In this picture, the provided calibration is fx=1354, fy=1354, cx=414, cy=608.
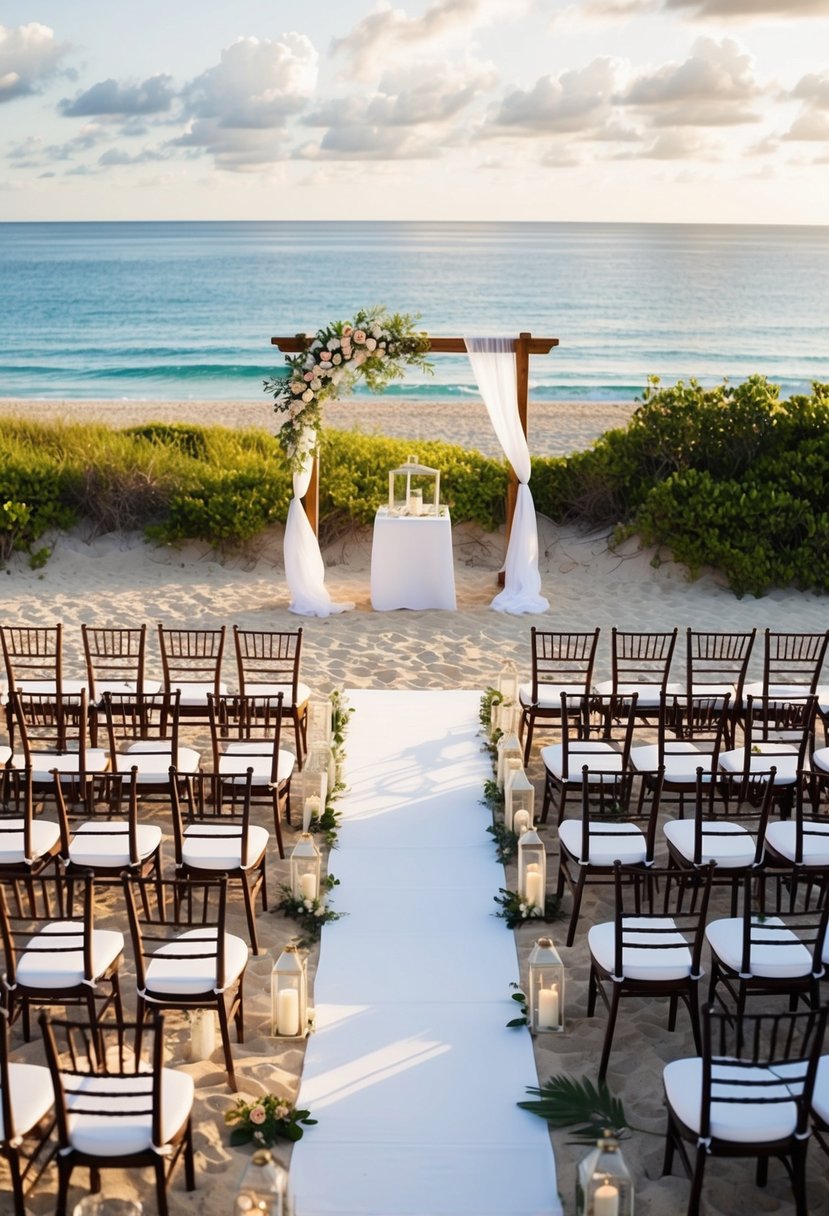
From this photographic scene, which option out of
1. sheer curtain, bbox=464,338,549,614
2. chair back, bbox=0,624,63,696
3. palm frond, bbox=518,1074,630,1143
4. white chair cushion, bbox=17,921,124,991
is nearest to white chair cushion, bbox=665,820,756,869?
palm frond, bbox=518,1074,630,1143

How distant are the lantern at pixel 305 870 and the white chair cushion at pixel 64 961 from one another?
4.09ft

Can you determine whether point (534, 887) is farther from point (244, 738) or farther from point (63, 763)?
point (63, 763)

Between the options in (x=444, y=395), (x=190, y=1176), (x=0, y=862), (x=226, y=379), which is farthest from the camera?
(x=226, y=379)

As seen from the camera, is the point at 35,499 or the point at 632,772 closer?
the point at 632,772

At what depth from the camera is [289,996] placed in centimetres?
571

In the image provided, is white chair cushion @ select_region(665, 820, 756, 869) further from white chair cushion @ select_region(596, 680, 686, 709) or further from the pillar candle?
the pillar candle

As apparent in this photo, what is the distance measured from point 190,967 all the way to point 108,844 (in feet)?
4.26

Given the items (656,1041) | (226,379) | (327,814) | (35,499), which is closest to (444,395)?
(226,379)

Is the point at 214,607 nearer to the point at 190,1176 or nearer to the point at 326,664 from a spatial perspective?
the point at 326,664

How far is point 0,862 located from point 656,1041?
3198 mm

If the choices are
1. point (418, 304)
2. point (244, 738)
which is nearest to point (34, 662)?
point (244, 738)

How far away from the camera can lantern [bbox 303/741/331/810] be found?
775 cm

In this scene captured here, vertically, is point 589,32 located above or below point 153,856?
above

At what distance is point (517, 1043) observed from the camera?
572cm
